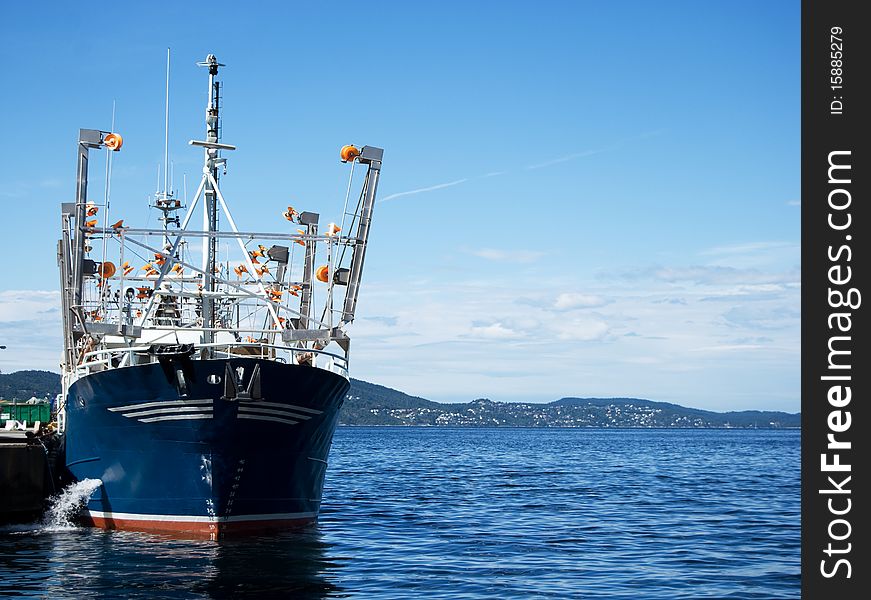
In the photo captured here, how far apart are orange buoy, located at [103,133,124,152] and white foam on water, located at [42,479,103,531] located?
1097 centimetres

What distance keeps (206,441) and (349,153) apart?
38.4 feet

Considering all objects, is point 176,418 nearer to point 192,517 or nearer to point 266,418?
point 266,418

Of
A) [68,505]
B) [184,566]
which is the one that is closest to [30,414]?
[68,505]

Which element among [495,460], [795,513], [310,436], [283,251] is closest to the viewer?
[310,436]

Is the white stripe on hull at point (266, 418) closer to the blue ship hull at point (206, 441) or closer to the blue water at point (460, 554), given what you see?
the blue ship hull at point (206, 441)

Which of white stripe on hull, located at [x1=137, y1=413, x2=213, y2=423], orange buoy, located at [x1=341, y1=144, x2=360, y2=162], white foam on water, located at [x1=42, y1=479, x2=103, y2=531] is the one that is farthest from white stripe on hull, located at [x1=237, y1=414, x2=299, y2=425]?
orange buoy, located at [x1=341, y1=144, x2=360, y2=162]

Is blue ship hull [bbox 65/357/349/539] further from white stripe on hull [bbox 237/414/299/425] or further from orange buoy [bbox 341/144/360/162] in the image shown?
orange buoy [bbox 341/144/360/162]

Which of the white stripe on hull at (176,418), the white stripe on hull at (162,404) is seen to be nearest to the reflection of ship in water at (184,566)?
the white stripe on hull at (176,418)

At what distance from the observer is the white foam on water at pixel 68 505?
3125 centimetres

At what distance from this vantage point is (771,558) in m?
27.5
